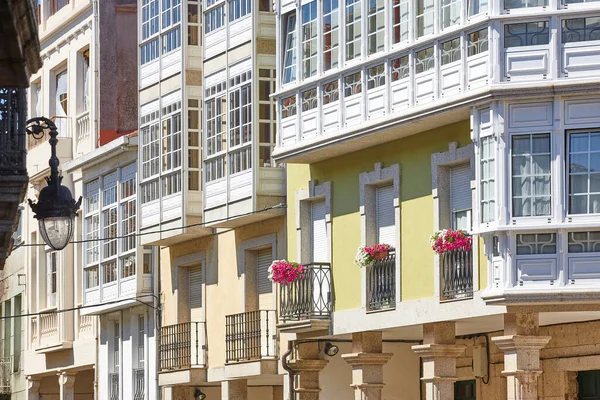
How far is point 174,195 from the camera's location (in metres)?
36.3

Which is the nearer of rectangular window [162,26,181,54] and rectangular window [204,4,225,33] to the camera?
rectangular window [204,4,225,33]

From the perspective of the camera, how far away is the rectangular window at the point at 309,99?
30.3 meters

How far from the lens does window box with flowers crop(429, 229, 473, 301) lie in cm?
2644

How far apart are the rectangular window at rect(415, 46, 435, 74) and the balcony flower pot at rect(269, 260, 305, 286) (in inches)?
203

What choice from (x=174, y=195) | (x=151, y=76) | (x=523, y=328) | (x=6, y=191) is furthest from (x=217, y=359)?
(x=6, y=191)

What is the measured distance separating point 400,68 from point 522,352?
4.78 meters

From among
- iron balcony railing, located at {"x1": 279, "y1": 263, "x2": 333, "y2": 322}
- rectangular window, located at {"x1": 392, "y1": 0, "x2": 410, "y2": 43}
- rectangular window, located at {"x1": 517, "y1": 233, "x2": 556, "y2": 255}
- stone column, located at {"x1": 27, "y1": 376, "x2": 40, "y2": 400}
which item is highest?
rectangular window, located at {"x1": 392, "y1": 0, "x2": 410, "y2": 43}

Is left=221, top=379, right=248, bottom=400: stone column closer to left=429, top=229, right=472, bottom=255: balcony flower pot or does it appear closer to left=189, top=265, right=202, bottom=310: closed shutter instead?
left=189, top=265, right=202, bottom=310: closed shutter

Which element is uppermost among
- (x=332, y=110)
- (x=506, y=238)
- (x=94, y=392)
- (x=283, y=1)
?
(x=283, y=1)

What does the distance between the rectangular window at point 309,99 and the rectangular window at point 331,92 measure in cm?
32

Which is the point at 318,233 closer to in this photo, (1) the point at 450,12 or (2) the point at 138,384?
(1) the point at 450,12

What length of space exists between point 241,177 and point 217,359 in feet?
14.2

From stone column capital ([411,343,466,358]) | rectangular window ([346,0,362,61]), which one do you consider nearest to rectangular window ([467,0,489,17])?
rectangular window ([346,0,362,61])

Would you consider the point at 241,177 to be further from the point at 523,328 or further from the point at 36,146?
the point at 36,146
